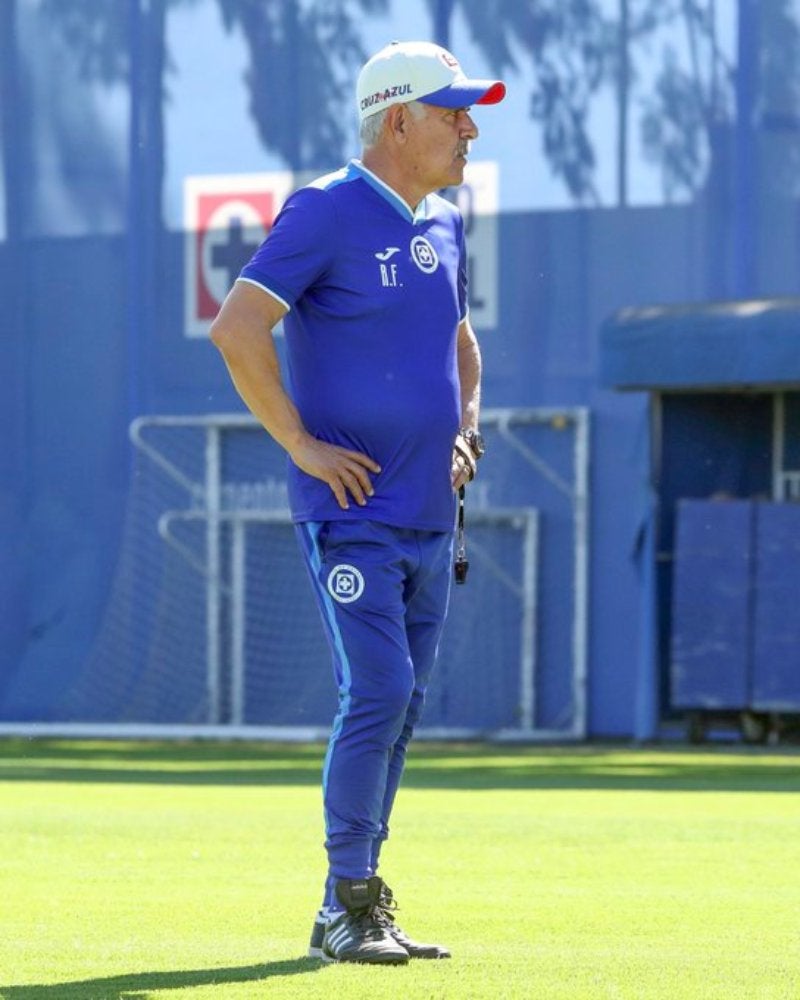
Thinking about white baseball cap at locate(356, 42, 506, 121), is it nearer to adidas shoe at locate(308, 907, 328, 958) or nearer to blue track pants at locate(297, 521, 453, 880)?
blue track pants at locate(297, 521, 453, 880)

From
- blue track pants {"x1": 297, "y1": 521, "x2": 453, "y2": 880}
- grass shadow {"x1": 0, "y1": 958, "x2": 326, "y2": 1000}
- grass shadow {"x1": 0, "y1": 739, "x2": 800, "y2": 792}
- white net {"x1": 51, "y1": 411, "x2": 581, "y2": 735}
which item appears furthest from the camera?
white net {"x1": 51, "y1": 411, "x2": 581, "y2": 735}

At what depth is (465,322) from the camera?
590 cm

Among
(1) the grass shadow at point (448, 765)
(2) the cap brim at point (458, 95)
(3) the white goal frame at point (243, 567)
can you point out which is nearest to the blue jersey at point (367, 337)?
(2) the cap brim at point (458, 95)

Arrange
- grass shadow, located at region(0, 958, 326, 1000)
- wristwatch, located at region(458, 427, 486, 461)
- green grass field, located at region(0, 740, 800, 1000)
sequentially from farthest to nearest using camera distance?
wristwatch, located at region(458, 427, 486, 461)
green grass field, located at region(0, 740, 800, 1000)
grass shadow, located at region(0, 958, 326, 1000)

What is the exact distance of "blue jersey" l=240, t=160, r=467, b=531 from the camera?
5.46m

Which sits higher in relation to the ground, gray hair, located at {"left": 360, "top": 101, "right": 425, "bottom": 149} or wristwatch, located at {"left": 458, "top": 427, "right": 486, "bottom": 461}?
gray hair, located at {"left": 360, "top": 101, "right": 425, "bottom": 149}

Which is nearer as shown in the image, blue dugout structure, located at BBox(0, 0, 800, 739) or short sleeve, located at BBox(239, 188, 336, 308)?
short sleeve, located at BBox(239, 188, 336, 308)

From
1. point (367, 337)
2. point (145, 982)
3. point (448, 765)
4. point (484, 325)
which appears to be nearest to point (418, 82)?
point (367, 337)

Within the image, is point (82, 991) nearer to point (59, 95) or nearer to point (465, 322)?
point (465, 322)

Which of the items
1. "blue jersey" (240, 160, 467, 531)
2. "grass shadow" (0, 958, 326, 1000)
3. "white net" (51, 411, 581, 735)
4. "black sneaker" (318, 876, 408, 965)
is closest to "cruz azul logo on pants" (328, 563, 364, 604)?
"blue jersey" (240, 160, 467, 531)

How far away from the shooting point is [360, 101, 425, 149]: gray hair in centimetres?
558

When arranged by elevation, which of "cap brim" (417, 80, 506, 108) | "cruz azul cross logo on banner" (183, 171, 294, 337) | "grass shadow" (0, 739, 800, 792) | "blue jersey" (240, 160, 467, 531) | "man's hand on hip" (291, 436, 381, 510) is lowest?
"grass shadow" (0, 739, 800, 792)

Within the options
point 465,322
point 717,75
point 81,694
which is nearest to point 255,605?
point 81,694

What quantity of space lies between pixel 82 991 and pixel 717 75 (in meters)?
14.1
